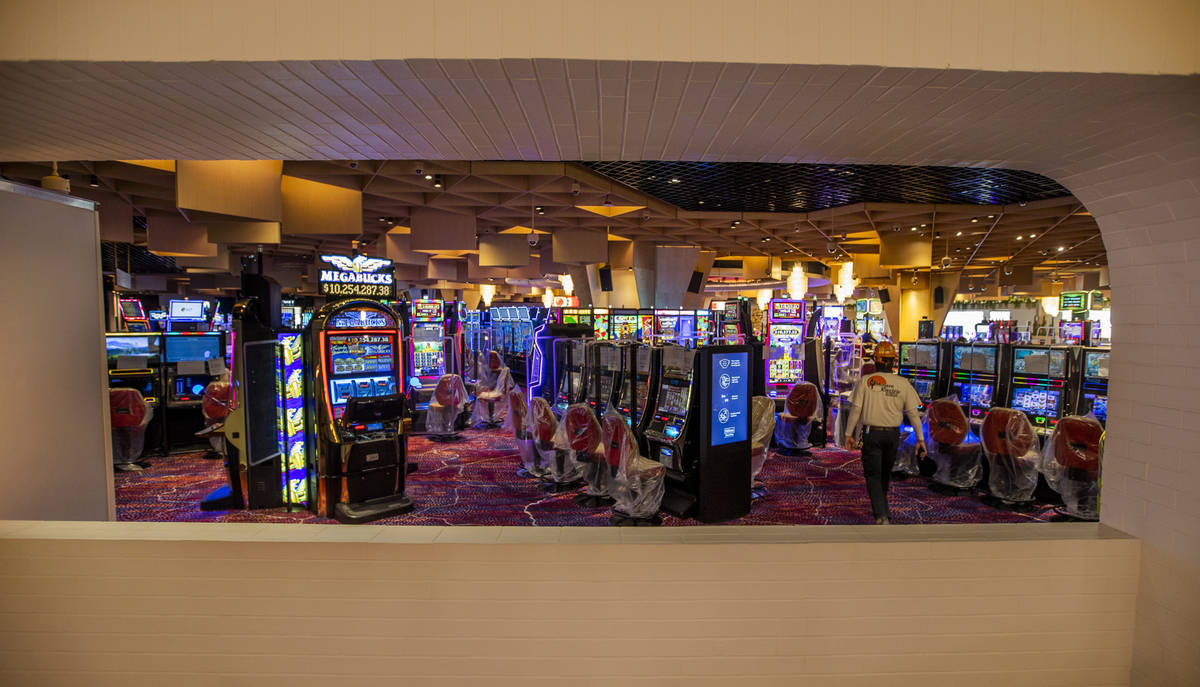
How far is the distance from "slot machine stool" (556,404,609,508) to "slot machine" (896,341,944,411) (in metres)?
4.54

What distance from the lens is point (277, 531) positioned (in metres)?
2.23

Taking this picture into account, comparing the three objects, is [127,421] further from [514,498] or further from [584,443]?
[584,443]

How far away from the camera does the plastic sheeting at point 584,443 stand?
4910 millimetres

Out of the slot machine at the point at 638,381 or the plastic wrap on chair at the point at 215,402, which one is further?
the plastic wrap on chair at the point at 215,402

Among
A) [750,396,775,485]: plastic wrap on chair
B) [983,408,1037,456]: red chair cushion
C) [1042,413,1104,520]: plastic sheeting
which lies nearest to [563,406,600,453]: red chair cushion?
[750,396,775,485]: plastic wrap on chair

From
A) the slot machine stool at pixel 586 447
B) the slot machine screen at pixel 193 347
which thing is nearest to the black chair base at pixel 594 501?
the slot machine stool at pixel 586 447

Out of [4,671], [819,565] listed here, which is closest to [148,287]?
[4,671]

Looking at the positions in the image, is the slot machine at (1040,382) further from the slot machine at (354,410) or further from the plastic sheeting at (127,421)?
the plastic sheeting at (127,421)

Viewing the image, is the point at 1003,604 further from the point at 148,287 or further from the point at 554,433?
the point at 148,287

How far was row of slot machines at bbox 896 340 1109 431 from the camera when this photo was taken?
17.8 feet

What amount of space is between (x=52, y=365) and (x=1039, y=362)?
8288mm

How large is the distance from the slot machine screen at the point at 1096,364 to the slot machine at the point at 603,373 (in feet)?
14.9

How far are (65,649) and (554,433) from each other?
11.9 feet

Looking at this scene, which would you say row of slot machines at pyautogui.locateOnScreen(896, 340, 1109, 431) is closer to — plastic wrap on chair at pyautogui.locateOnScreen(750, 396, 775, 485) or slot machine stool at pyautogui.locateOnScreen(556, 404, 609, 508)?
plastic wrap on chair at pyautogui.locateOnScreen(750, 396, 775, 485)
